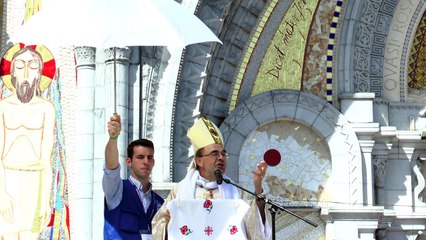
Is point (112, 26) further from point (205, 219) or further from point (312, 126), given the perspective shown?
point (312, 126)

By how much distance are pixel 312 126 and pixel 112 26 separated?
533cm

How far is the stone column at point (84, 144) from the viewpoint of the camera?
13352mm

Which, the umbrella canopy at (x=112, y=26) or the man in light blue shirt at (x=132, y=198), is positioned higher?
the umbrella canopy at (x=112, y=26)

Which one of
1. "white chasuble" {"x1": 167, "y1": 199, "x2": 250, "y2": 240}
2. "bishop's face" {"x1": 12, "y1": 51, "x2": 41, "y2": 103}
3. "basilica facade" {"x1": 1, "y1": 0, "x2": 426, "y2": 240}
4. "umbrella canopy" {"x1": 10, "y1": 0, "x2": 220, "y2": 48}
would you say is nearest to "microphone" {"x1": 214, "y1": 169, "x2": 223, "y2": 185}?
"white chasuble" {"x1": 167, "y1": 199, "x2": 250, "y2": 240}

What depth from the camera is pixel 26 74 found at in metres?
14.3

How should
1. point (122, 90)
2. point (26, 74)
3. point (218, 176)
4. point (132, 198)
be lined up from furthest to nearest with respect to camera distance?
point (26, 74), point (122, 90), point (132, 198), point (218, 176)

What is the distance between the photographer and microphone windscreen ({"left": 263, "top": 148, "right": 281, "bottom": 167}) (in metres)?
14.3

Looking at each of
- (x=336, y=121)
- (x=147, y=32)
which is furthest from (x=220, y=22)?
(x=147, y=32)

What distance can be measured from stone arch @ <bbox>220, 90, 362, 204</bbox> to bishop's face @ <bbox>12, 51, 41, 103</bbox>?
2071mm

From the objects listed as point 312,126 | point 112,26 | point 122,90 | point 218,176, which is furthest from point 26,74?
point 218,176

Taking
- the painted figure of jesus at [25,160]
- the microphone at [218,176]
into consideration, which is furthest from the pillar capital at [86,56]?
the microphone at [218,176]

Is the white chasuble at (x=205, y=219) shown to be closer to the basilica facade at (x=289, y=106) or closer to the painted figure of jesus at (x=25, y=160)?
the basilica facade at (x=289, y=106)

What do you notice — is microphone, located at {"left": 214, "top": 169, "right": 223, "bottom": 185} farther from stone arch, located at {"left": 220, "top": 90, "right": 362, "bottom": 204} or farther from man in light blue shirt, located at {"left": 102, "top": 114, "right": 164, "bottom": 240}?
stone arch, located at {"left": 220, "top": 90, "right": 362, "bottom": 204}

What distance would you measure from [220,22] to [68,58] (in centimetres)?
172
